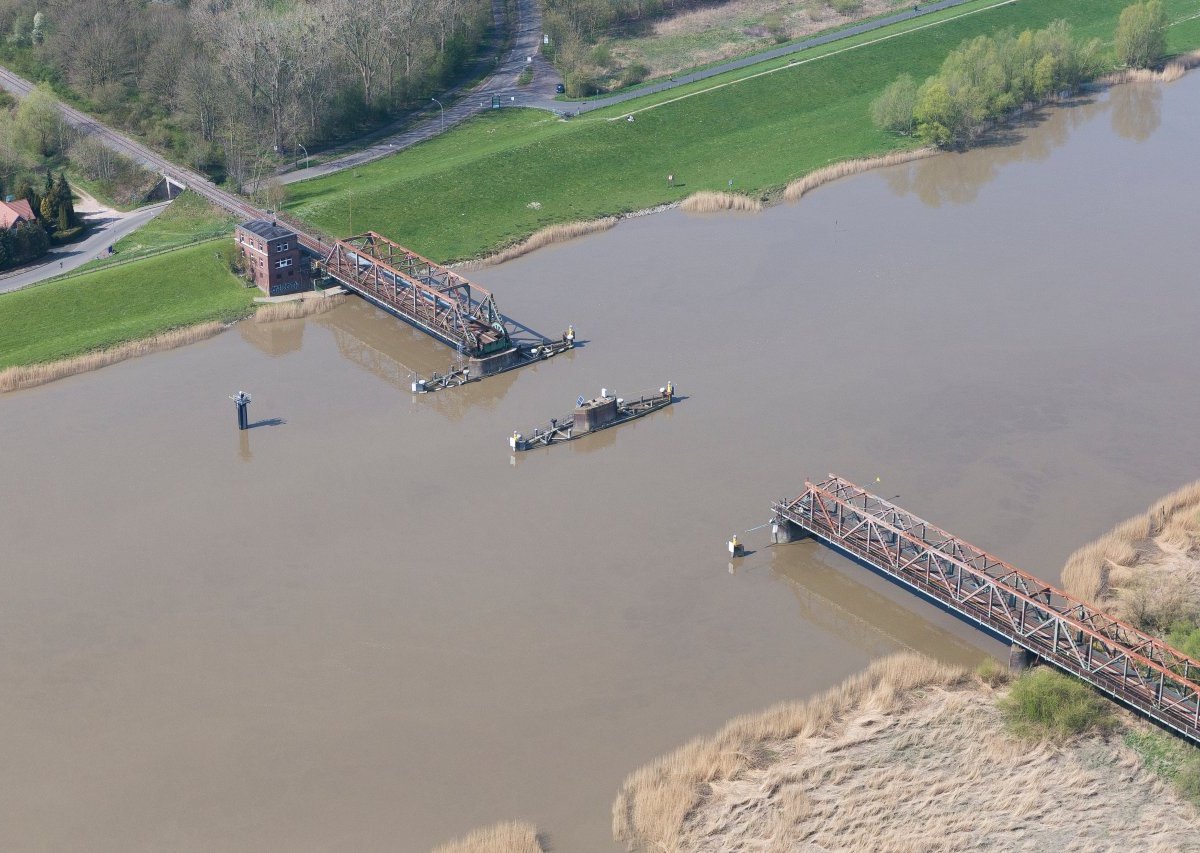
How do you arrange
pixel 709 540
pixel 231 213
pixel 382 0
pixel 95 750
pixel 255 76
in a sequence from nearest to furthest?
pixel 95 750, pixel 709 540, pixel 231 213, pixel 255 76, pixel 382 0

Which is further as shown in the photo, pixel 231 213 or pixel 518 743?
pixel 231 213

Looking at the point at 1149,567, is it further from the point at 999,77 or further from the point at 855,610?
the point at 999,77

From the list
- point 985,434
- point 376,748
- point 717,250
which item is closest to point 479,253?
point 717,250

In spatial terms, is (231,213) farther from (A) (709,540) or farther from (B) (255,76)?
(A) (709,540)

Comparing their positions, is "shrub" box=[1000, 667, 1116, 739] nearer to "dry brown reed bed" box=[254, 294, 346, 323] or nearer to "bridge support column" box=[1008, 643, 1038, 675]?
"bridge support column" box=[1008, 643, 1038, 675]

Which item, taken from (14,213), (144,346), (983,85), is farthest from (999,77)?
(14,213)
